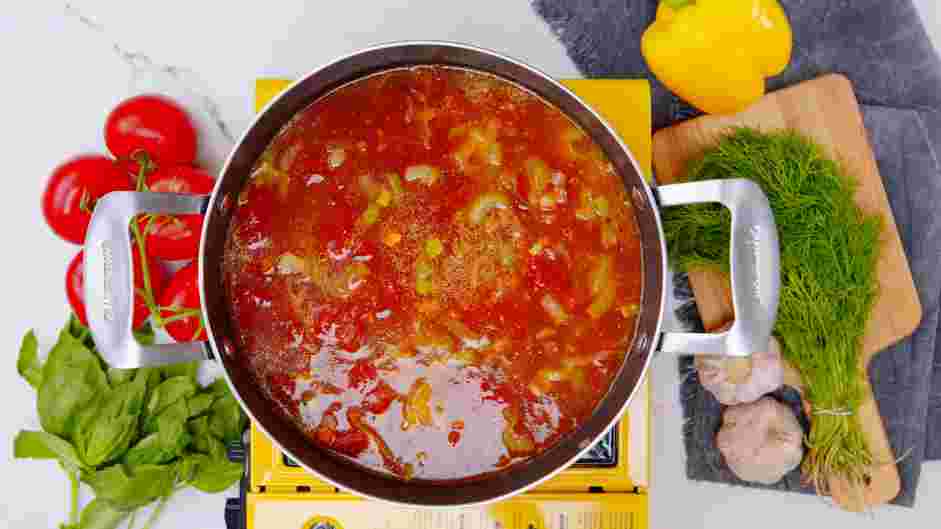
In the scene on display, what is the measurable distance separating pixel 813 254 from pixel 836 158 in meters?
0.29

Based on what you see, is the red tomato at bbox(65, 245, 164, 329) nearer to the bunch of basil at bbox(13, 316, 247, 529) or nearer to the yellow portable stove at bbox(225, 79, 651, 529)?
the bunch of basil at bbox(13, 316, 247, 529)

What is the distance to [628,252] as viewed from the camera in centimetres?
167

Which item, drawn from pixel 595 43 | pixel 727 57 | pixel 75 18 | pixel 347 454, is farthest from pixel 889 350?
pixel 75 18

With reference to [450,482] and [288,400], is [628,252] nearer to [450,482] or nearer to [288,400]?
[450,482]

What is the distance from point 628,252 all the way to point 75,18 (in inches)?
64.7

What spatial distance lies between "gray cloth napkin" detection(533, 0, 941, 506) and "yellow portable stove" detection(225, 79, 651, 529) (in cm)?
36

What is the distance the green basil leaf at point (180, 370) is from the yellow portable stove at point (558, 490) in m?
0.38

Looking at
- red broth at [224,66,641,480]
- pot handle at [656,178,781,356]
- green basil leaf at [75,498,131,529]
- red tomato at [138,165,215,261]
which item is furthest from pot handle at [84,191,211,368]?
pot handle at [656,178,781,356]

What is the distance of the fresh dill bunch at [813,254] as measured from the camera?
197 cm

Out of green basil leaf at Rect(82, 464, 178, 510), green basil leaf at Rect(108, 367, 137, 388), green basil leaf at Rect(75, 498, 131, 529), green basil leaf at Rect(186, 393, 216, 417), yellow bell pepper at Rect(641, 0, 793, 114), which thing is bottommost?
green basil leaf at Rect(75, 498, 131, 529)

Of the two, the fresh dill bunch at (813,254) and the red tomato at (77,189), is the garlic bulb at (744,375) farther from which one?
the red tomato at (77,189)

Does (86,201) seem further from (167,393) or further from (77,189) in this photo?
(167,393)

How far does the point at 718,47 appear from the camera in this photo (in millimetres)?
1943

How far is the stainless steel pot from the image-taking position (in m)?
1.44
